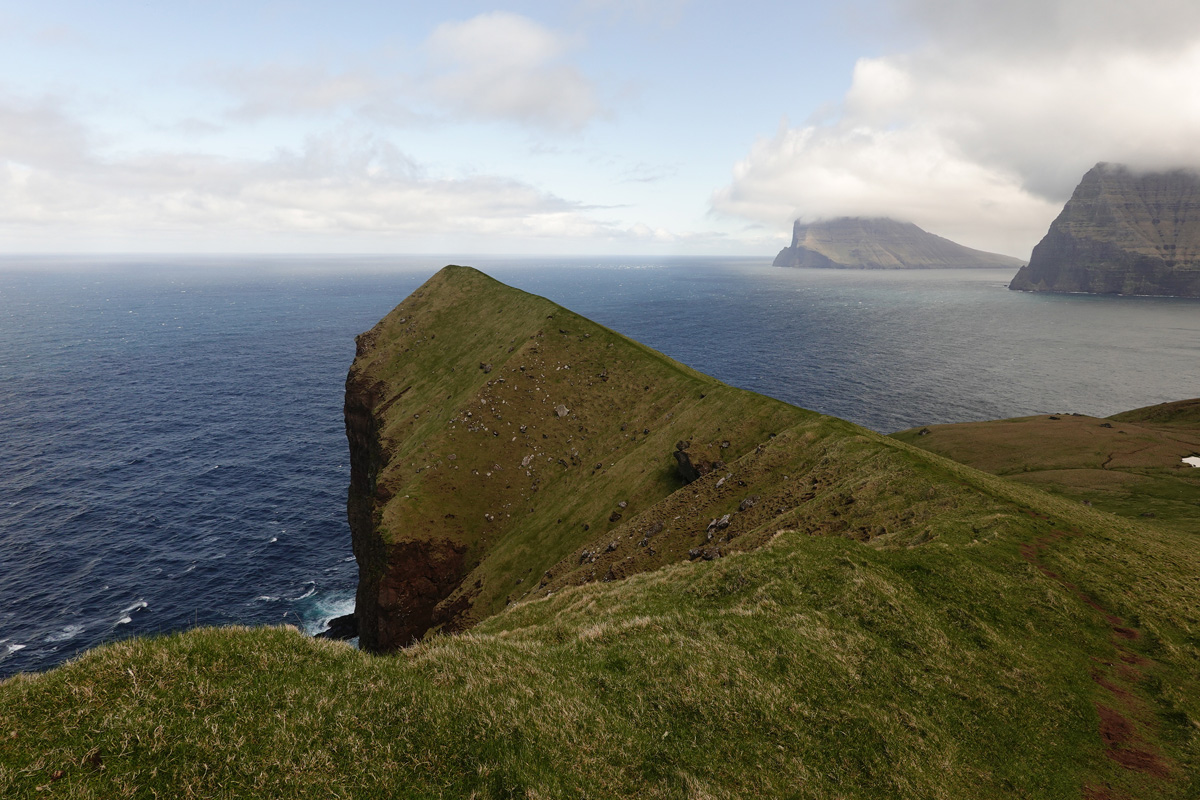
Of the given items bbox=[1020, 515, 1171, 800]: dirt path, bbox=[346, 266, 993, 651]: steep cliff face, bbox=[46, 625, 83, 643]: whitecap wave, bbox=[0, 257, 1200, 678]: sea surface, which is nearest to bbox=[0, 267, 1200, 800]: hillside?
bbox=[1020, 515, 1171, 800]: dirt path

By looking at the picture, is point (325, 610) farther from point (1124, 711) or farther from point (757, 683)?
point (1124, 711)

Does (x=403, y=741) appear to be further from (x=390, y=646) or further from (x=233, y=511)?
(x=233, y=511)

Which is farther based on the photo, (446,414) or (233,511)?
(233,511)

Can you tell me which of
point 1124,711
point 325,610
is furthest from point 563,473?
point 1124,711

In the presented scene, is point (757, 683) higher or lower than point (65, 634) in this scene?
higher

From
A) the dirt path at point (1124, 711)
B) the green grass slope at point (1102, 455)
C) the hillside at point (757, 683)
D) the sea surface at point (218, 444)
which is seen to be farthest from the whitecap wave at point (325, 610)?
the green grass slope at point (1102, 455)

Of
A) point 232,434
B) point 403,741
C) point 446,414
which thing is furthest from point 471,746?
point 232,434
